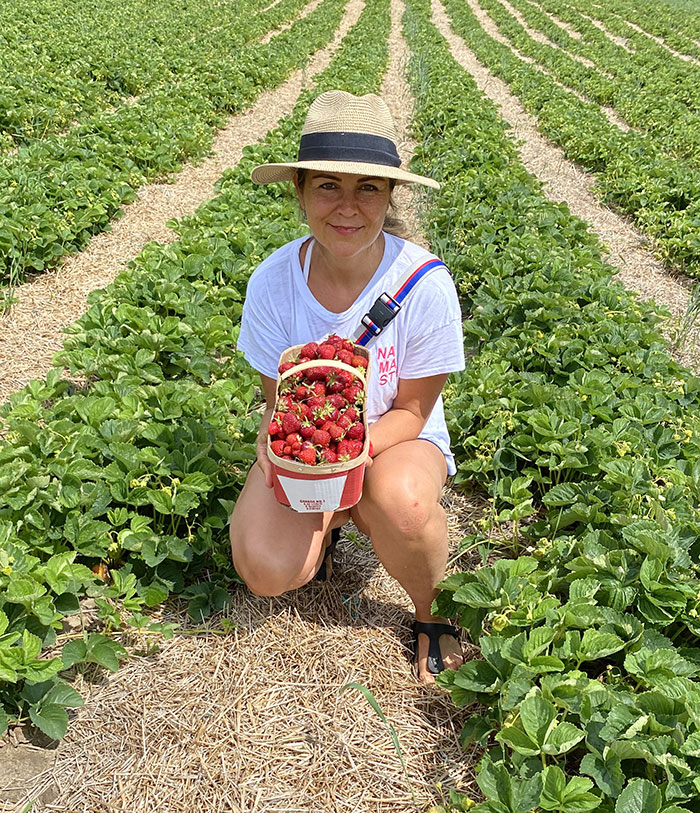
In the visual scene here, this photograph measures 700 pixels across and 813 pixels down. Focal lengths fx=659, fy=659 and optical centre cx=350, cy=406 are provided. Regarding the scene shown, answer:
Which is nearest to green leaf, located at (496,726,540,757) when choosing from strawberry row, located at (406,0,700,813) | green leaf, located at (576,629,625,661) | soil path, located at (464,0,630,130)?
strawberry row, located at (406,0,700,813)

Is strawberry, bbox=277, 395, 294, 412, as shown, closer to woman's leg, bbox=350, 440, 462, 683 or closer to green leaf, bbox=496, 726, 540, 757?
woman's leg, bbox=350, 440, 462, 683

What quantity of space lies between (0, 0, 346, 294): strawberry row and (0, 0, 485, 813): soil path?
3810 mm

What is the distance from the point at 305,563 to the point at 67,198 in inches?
204

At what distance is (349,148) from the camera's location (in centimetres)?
214

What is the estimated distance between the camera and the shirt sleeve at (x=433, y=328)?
2.43m

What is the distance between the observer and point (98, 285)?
5746 millimetres

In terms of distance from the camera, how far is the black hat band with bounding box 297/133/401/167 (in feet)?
7.03

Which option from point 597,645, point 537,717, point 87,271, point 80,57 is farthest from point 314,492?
point 80,57

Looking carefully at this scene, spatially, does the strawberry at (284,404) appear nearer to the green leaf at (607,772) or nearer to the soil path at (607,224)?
the green leaf at (607,772)

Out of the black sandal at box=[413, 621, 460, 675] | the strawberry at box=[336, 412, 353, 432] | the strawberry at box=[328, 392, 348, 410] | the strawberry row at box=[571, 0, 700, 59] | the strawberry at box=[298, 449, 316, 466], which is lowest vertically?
the black sandal at box=[413, 621, 460, 675]

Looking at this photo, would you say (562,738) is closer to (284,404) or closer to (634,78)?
(284,404)

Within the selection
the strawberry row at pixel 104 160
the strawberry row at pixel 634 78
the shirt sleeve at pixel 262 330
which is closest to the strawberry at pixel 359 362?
the shirt sleeve at pixel 262 330

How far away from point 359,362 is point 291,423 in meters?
0.32

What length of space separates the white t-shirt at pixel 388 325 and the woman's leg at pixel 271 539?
0.48m
